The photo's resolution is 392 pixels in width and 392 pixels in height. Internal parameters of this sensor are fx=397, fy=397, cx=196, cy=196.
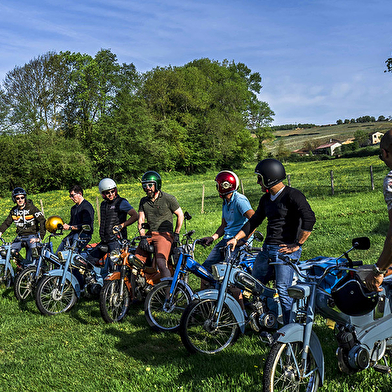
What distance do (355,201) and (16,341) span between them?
13.9m

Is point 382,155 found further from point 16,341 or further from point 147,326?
point 16,341

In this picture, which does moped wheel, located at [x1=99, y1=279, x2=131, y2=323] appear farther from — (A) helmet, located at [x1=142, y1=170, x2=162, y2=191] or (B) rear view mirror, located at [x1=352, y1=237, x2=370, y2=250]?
(B) rear view mirror, located at [x1=352, y1=237, x2=370, y2=250]

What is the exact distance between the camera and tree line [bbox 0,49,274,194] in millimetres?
39750

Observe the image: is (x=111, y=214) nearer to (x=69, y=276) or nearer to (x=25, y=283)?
(x=69, y=276)

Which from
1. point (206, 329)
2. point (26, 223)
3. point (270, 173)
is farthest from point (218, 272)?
point (26, 223)

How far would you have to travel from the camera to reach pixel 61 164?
39.8 metres

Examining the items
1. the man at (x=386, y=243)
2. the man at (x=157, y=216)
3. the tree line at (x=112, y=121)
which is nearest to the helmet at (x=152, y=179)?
the man at (x=157, y=216)

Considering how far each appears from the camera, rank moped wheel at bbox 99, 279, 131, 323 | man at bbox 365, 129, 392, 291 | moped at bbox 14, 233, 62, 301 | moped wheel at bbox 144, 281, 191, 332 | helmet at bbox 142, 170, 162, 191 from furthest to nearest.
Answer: moped at bbox 14, 233, 62, 301 < helmet at bbox 142, 170, 162, 191 < moped wheel at bbox 99, 279, 131, 323 < moped wheel at bbox 144, 281, 191, 332 < man at bbox 365, 129, 392, 291

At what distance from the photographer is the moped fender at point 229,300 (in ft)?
13.9

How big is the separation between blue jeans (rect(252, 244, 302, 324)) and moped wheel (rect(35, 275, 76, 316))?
11.4 ft

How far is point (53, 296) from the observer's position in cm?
641

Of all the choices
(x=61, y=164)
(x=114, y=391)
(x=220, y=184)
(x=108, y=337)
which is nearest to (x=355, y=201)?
(x=220, y=184)

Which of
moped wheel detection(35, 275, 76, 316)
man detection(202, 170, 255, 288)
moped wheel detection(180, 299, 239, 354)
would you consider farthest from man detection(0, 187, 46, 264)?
moped wheel detection(180, 299, 239, 354)

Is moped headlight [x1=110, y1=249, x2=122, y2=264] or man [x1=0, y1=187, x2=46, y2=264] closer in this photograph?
moped headlight [x1=110, y1=249, x2=122, y2=264]
